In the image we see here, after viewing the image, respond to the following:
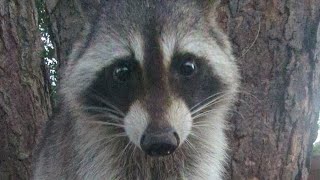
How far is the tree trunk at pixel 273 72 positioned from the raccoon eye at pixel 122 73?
892 mm

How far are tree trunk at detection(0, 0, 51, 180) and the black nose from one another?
184 centimetres

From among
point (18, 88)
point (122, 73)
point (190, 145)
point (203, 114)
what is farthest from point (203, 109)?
point (18, 88)

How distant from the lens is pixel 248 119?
389cm

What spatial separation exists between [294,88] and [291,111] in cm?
13

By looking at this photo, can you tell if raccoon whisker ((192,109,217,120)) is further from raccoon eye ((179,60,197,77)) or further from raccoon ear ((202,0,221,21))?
raccoon ear ((202,0,221,21))

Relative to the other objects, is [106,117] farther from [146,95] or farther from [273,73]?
[273,73]

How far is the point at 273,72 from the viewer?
387 centimetres

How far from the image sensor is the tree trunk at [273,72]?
3.86 meters

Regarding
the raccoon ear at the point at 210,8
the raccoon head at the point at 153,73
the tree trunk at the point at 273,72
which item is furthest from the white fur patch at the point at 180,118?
the tree trunk at the point at 273,72

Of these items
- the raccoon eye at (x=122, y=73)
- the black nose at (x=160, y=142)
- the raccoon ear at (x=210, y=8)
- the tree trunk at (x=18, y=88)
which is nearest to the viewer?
the black nose at (x=160, y=142)

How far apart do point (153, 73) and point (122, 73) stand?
16 centimetres

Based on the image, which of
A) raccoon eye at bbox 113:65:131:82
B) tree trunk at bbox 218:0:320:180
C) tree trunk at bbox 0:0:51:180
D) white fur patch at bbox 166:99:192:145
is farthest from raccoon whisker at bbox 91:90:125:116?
tree trunk at bbox 0:0:51:180

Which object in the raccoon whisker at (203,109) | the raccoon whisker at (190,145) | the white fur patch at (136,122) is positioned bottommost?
the white fur patch at (136,122)

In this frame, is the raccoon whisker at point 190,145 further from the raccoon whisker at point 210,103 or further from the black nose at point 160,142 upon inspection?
the black nose at point 160,142
